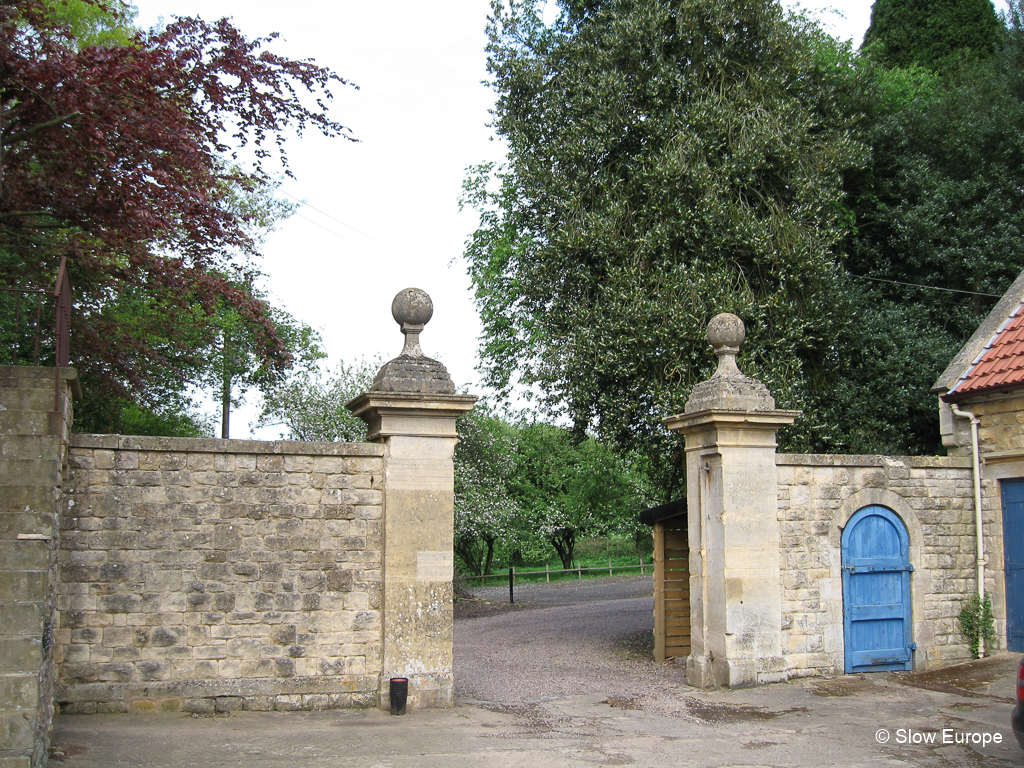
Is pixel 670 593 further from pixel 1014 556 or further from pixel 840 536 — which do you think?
pixel 1014 556

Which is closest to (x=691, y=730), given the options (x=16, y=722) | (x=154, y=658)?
(x=154, y=658)

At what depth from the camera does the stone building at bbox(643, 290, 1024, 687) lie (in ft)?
29.4

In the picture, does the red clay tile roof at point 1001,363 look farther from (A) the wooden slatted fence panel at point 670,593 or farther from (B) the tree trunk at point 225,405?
(B) the tree trunk at point 225,405

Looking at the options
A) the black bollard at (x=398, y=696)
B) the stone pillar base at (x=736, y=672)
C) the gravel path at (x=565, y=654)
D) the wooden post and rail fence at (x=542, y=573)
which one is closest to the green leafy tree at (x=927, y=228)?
the gravel path at (x=565, y=654)

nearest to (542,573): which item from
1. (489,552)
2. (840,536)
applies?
(489,552)

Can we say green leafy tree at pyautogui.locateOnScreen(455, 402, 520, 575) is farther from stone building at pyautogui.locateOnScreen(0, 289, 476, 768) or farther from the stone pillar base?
stone building at pyautogui.locateOnScreen(0, 289, 476, 768)

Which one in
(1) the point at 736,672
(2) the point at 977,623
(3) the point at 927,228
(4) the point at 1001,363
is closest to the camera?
(1) the point at 736,672

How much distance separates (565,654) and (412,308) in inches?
261

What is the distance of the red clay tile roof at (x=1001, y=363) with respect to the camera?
9.88m

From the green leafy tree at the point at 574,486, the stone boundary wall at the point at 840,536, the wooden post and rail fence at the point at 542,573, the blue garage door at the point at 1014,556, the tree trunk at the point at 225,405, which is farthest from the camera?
the wooden post and rail fence at the point at 542,573

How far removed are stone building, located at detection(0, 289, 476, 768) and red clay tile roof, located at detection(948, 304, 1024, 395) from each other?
21.0ft

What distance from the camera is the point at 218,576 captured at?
749 cm

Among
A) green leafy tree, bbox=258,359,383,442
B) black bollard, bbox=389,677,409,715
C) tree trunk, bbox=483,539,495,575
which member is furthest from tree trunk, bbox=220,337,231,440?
black bollard, bbox=389,677,409,715

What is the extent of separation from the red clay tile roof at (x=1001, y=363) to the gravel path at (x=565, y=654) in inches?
197
